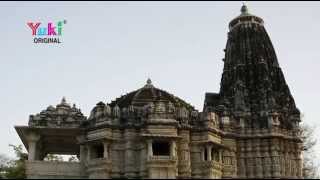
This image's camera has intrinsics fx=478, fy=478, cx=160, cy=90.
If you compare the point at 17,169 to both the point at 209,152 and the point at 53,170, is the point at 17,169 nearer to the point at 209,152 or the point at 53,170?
the point at 53,170

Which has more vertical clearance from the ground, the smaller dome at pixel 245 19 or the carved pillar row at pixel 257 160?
the smaller dome at pixel 245 19

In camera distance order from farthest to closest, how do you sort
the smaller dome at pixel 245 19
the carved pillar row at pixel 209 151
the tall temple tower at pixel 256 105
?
the smaller dome at pixel 245 19
the tall temple tower at pixel 256 105
the carved pillar row at pixel 209 151

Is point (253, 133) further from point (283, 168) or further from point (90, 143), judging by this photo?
point (90, 143)

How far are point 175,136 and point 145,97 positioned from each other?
500cm

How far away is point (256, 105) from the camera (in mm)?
31672

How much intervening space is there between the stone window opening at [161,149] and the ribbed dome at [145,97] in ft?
9.97

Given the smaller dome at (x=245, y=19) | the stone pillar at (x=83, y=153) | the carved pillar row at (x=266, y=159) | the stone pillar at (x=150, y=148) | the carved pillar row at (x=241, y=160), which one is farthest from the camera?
the smaller dome at (x=245, y=19)

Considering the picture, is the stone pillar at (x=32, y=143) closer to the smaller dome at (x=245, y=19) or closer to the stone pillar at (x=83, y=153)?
the stone pillar at (x=83, y=153)

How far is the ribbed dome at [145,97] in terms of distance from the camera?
30312 millimetres

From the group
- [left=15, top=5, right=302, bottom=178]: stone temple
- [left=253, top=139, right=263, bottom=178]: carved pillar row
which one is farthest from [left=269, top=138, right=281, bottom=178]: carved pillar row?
[left=253, top=139, right=263, bottom=178]: carved pillar row

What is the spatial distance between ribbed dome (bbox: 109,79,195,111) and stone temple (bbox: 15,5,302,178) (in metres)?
0.06

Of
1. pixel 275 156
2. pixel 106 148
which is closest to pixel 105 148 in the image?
pixel 106 148

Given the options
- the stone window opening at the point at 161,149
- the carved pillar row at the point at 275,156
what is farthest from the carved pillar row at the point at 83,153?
the carved pillar row at the point at 275,156

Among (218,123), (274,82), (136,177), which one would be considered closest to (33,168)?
(136,177)
